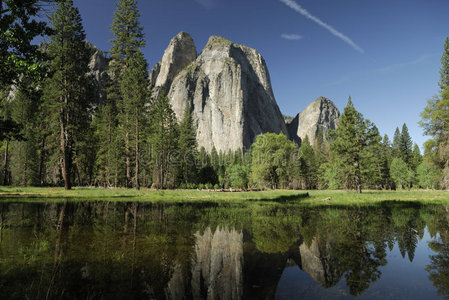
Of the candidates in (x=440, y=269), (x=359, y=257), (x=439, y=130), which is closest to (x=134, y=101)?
(x=359, y=257)

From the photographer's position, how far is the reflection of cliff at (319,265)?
4881 mm

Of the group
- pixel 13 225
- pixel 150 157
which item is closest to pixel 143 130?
pixel 150 157

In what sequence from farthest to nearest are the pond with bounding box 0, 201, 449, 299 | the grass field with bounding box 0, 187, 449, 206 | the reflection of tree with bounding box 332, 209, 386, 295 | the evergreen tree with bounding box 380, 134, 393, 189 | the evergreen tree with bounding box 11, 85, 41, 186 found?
the evergreen tree with bounding box 380, 134, 393, 189, the evergreen tree with bounding box 11, 85, 41, 186, the grass field with bounding box 0, 187, 449, 206, the reflection of tree with bounding box 332, 209, 386, 295, the pond with bounding box 0, 201, 449, 299

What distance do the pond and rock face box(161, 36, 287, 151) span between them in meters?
140

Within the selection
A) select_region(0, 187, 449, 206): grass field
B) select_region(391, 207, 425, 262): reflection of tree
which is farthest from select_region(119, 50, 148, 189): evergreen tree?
select_region(391, 207, 425, 262): reflection of tree

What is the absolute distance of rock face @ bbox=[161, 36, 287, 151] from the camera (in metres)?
158

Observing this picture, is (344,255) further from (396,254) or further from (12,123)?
(12,123)

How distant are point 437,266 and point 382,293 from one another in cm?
262

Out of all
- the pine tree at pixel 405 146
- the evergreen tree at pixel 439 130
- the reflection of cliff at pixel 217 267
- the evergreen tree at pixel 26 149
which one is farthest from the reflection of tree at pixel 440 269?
the pine tree at pixel 405 146

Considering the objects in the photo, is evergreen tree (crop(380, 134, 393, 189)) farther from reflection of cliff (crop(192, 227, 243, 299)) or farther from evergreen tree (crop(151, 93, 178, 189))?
reflection of cliff (crop(192, 227, 243, 299))

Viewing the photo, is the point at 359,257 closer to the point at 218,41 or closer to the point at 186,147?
the point at 186,147

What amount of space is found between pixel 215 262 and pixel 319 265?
2.45m

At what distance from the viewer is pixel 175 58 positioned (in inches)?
7416

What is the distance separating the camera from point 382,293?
421 centimetres
